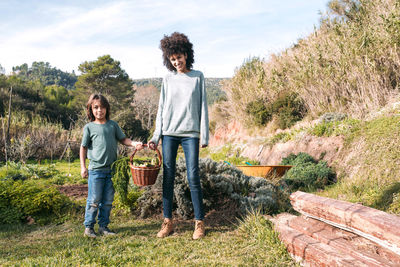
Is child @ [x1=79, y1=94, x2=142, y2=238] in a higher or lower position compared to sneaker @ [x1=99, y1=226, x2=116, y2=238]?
higher

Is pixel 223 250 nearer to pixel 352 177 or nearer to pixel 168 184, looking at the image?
pixel 168 184

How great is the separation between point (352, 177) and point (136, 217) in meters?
3.93

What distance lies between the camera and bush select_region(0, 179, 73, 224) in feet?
14.6

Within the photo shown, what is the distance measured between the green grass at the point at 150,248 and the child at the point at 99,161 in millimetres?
268

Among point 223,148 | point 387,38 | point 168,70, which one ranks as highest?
point 387,38

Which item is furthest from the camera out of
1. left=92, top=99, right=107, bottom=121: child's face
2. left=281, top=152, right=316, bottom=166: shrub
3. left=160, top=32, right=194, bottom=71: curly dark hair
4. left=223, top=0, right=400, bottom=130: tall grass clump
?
left=223, top=0, right=400, bottom=130: tall grass clump

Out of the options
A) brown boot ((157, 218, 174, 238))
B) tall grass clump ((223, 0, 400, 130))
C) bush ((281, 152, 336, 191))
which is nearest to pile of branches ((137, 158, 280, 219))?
brown boot ((157, 218, 174, 238))

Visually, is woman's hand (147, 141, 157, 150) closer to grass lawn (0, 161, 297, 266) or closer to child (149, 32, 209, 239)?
child (149, 32, 209, 239)

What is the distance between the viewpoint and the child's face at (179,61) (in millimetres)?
3427

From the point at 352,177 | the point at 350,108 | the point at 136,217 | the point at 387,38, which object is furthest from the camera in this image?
the point at 350,108

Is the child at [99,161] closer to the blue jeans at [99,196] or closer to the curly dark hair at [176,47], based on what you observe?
the blue jeans at [99,196]

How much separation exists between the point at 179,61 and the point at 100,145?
1.35 m

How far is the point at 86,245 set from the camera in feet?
10.3

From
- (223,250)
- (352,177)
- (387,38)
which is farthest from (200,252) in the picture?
(387,38)
